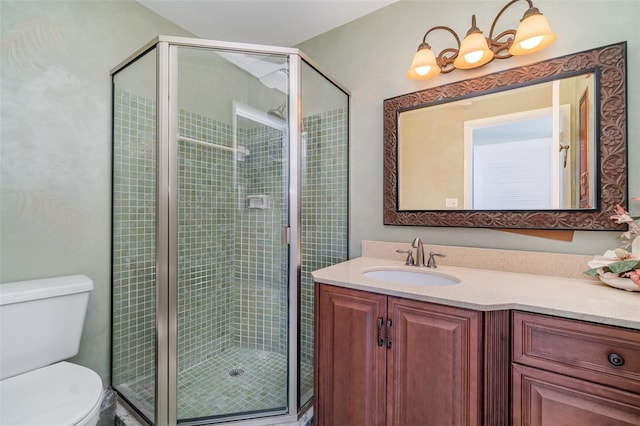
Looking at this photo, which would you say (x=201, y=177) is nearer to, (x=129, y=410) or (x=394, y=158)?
(x=394, y=158)

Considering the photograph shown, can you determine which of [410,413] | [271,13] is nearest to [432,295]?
[410,413]

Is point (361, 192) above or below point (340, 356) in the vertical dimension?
above

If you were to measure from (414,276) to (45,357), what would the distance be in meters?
1.76

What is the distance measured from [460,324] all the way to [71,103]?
2.06m

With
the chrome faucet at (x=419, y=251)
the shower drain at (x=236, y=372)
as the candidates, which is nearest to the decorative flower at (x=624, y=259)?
the chrome faucet at (x=419, y=251)

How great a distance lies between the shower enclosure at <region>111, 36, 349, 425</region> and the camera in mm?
1352

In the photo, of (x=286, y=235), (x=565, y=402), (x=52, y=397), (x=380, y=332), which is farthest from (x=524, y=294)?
(x=52, y=397)

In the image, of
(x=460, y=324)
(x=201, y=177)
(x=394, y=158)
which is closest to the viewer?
(x=460, y=324)

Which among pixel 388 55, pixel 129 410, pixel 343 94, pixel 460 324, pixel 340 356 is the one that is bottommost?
pixel 129 410

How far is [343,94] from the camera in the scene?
6.23ft

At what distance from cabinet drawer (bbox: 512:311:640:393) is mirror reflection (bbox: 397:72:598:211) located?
658mm

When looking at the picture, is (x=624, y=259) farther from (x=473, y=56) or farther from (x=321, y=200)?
(x=321, y=200)

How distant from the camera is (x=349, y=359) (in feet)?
3.85

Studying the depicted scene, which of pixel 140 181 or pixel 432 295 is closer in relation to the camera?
pixel 432 295
